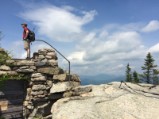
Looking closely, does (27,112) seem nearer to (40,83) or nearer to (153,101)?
(40,83)

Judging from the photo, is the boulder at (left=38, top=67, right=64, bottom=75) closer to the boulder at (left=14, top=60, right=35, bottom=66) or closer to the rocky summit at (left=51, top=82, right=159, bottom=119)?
the boulder at (left=14, top=60, right=35, bottom=66)

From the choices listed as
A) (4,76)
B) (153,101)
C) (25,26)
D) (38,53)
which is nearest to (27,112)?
(4,76)

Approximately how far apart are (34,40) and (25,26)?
122 cm

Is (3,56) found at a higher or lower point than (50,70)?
higher

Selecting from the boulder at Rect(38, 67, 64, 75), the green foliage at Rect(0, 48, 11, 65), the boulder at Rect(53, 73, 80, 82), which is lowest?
the boulder at Rect(53, 73, 80, 82)

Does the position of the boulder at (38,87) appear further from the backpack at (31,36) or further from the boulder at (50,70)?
the backpack at (31,36)

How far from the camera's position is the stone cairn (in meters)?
17.3

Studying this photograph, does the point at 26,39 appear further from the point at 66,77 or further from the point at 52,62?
the point at 66,77

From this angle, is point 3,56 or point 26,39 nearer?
point 3,56

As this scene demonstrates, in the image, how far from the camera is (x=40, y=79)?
17.6 metres

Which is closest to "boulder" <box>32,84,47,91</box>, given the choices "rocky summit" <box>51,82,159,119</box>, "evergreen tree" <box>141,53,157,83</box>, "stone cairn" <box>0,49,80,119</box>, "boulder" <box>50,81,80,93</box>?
"stone cairn" <box>0,49,80,119</box>

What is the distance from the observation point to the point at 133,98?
12.4 metres

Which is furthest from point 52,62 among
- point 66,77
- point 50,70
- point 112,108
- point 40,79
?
point 112,108

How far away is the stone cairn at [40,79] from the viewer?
17312mm
